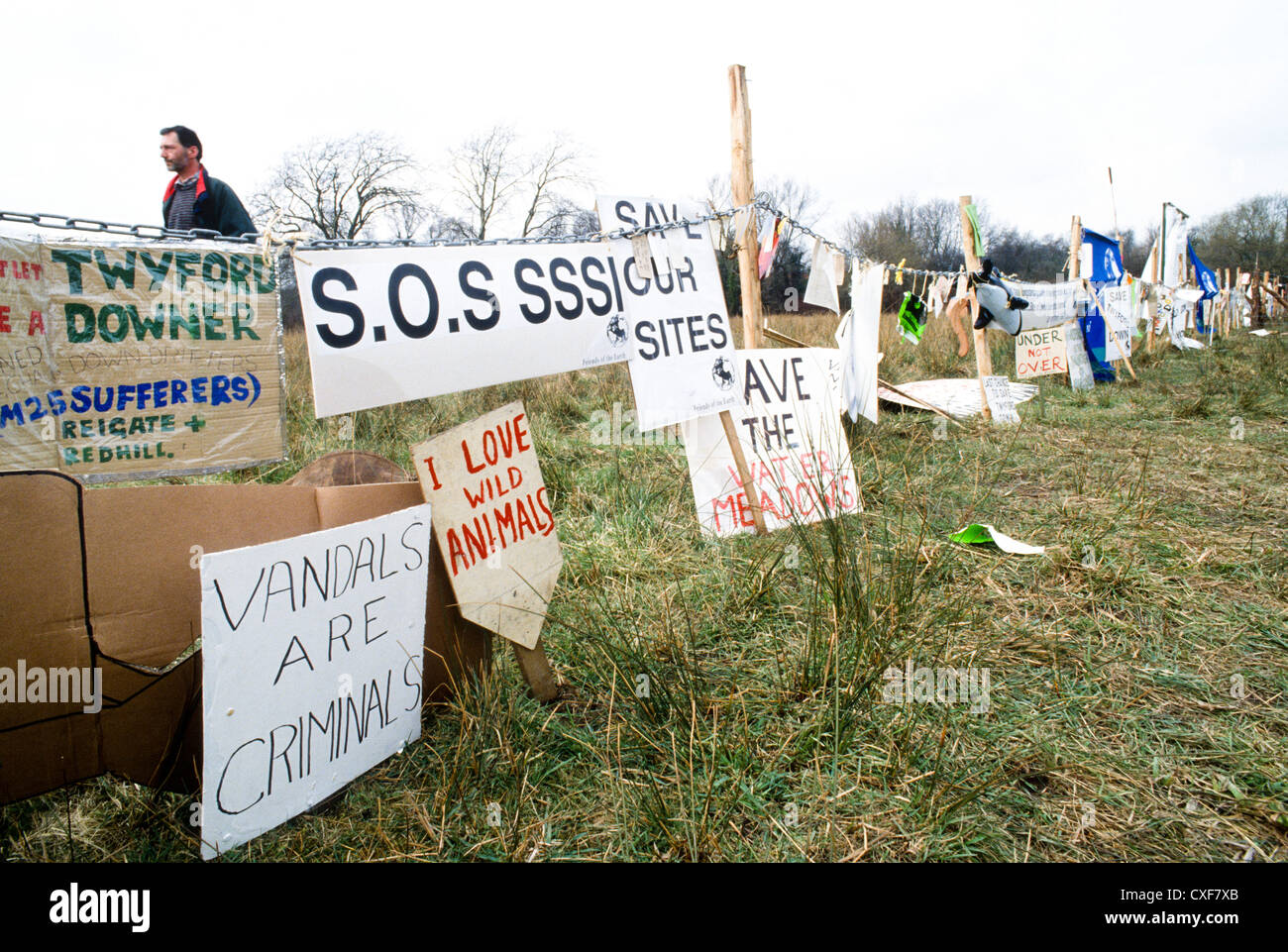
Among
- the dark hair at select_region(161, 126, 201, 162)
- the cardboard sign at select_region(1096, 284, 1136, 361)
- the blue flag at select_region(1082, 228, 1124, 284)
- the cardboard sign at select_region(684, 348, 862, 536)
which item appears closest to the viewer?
the cardboard sign at select_region(684, 348, 862, 536)

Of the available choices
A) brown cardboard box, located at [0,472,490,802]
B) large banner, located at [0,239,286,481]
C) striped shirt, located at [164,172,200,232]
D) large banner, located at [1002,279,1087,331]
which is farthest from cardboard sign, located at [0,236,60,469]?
large banner, located at [1002,279,1087,331]

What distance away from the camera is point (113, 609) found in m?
1.75

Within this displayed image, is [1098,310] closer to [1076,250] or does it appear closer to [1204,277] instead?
[1076,250]

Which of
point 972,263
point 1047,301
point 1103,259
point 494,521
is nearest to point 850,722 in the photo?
point 494,521

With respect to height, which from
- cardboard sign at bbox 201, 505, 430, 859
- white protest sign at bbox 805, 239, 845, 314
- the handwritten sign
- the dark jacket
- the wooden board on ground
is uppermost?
the dark jacket

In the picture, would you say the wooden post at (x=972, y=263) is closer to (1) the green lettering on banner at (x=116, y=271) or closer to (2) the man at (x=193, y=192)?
(2) the man at (x=193, y=192)

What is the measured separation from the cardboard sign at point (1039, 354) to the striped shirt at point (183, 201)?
28.2 feet

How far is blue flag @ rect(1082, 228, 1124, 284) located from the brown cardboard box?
39.1 ft

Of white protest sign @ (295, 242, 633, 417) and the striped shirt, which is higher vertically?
the striped shirt

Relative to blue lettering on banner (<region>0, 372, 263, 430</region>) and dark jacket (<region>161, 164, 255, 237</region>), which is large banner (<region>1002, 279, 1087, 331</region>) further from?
blue lettering on banner (<region>0, 372, 263, 430</region>)

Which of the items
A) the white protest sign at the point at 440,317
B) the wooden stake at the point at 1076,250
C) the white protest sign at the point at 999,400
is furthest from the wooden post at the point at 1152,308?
the white protest sign at the point at 440,317

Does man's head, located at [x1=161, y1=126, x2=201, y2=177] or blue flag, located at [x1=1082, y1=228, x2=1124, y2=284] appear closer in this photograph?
man's head, located at [x1=161, y1=126, x2=201, y2=177]

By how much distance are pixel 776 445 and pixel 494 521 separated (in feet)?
7.46

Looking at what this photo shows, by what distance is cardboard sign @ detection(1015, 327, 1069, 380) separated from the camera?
29.3 ft
